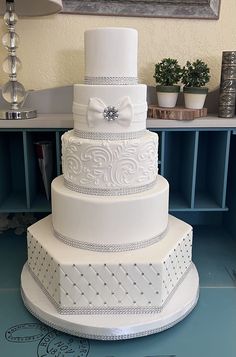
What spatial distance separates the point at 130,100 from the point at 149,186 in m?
0.24

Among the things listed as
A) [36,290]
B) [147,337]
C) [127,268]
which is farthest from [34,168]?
[147,337]

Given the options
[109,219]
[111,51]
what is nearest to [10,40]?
[111,51]

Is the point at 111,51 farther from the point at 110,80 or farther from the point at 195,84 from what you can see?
the point at 195,84

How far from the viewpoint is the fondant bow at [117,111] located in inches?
37.2

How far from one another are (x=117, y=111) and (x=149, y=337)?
571mm

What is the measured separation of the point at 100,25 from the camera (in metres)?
1.35

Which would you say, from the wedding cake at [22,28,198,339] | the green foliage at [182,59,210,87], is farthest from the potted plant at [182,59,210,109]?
the wedding cake at [22,28,198,339]

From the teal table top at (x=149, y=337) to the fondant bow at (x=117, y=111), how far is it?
0.54 meters

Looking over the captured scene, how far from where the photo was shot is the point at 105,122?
3.14 feet

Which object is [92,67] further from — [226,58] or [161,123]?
[226,58]

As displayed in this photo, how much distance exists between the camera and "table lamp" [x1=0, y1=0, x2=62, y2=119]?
1.21m

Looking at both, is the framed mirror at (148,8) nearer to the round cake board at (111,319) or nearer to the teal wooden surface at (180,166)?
the teal wooden surface at (180,166)

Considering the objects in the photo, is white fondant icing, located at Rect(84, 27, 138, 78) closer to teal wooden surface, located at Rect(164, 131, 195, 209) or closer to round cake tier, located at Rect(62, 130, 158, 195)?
round cake tier, located at Rect(62, 130, 158, 195)

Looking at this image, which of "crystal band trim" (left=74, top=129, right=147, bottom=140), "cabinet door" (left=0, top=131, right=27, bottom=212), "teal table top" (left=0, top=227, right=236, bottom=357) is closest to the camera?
"teal table top" (left=0, top=227, right=236, bottom=357)
